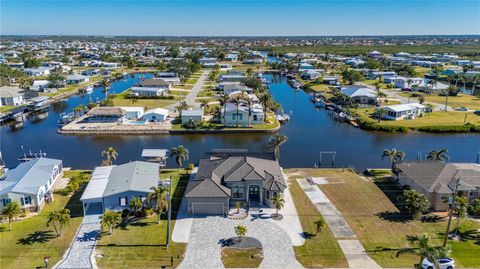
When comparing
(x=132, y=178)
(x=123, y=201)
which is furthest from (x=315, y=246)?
(x=132, y=178)

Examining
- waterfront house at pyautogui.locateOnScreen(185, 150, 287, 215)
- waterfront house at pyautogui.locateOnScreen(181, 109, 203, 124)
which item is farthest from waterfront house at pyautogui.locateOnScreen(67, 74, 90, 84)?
waterfront house at pyautogui.locateOnScreen(185, 150, 287, 215)

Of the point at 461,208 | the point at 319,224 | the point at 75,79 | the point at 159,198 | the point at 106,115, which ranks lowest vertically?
the point at 319,224

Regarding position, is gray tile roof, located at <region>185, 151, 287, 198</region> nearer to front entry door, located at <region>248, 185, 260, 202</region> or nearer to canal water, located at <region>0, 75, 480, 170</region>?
front entry door, located at <region>248, 185, 260, 202</region>

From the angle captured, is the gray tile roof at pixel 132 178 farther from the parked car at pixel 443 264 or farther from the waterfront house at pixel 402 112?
the waterfront house at pixel 402 112

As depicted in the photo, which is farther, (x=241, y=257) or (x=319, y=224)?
(x=319, y=224)

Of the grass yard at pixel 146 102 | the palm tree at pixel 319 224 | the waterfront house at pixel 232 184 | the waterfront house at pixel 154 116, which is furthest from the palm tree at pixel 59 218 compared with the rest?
the grass yard at pixel 146 102

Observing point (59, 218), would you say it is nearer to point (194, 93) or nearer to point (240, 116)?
point (240, 116)

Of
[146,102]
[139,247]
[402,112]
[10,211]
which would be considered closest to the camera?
[139,247]

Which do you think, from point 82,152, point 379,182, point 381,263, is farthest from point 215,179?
point 82,152
